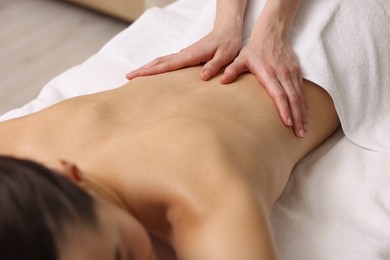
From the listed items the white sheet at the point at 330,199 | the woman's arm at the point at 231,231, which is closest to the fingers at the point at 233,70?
the white sheet at the point at 330,199

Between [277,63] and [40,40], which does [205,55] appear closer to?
[277,63]

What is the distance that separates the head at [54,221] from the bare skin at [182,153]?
4.2 inches

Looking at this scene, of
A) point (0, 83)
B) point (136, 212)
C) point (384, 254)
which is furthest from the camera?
point (0, 83)

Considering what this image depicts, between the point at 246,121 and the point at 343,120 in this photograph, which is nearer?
the point at 246,121

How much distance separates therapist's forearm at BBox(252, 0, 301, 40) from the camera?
1299 millimetres

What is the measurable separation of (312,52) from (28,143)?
25.8 inches

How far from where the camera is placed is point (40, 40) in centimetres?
264

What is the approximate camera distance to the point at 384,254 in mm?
1075

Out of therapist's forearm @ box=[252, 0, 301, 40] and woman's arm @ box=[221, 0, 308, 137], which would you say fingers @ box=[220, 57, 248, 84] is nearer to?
woman's arm @ box=[221, 0, 308, 137]

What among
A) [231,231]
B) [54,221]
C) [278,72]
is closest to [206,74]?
[278,72]

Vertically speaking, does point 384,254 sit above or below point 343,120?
below

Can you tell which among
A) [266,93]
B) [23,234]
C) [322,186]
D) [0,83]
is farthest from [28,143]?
[0,83]

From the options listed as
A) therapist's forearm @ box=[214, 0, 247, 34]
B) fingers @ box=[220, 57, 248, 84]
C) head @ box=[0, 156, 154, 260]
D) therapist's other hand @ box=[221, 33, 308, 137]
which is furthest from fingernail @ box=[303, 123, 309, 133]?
head @ box=[0, 156, 154, 260]

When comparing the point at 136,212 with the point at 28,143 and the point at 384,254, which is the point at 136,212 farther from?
the point at 384,254
